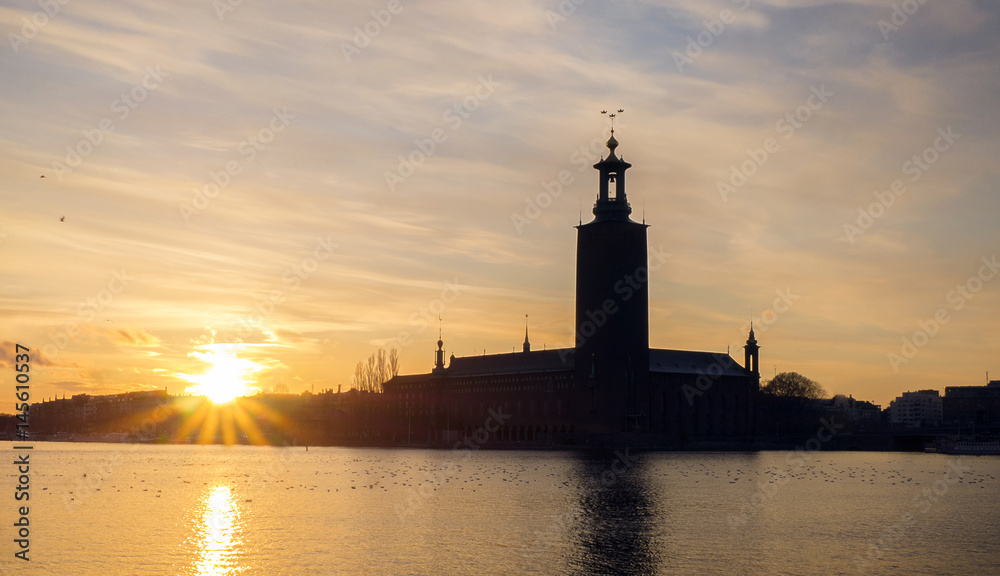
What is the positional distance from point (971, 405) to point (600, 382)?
100 m

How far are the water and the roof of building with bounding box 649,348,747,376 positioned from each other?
6657 cm

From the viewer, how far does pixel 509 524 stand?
3828 cm

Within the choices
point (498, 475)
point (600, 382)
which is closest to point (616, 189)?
point (600, 382)

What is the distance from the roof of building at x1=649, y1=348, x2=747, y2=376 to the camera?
134375 mm

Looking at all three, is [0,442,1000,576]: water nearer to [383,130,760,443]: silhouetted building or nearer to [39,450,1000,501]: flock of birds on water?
[39,450,1000,501]: flock of birds on water

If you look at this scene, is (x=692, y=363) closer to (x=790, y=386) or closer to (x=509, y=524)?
(x=790, y=386)

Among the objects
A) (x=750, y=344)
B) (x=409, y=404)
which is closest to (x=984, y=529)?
(x=750, y=344)

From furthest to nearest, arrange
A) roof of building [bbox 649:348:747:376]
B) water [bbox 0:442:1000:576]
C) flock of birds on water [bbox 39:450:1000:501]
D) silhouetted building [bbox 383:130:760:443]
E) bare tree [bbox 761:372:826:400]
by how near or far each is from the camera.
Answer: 1. bare tree [bbox 761:372:826:400]
2. roof of building [bbox 649:348:747:376]
3. silhouetted building [bbox 383:130:760:443]
4. flock of birds on water [bbox 39:450:1000:501]
5. water [bbox 0:442:1000:576]

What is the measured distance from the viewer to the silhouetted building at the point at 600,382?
119m

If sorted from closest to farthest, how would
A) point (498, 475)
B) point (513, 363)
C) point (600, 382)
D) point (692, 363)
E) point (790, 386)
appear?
point (498, 475), point (600, 382), point (692, 363), point (513, 363), point (790, 386)

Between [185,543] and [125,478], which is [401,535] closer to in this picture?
[185,543]

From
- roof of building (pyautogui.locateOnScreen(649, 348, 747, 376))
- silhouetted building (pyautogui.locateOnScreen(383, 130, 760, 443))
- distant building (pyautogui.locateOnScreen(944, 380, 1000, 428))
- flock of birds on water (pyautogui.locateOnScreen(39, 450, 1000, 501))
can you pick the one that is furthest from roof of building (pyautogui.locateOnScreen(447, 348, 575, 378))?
Answer: distant building (pyautogui.locateOnScreen(944, 380, 1000, 428))

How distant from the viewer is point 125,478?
66125 millimetres

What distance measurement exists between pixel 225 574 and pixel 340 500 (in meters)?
19.7
